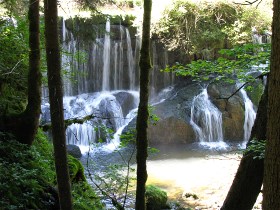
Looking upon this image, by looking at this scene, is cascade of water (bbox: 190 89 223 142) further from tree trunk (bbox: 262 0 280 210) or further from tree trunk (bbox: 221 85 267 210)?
tree trunk (bbox: 262 0 280 210)

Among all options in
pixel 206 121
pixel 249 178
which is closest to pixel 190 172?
pixel 206 121

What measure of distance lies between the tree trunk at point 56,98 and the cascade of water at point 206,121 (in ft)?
40.1

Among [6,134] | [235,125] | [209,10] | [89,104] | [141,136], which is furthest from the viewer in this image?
[209,10]

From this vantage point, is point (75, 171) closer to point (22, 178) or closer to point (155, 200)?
point (22, 178)

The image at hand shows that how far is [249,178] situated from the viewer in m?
4.64

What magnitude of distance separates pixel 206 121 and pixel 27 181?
1273 cm

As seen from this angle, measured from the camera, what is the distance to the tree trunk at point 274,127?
2.52m

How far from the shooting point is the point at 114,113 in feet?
55.5

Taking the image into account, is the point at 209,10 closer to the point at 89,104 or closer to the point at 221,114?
the point at 221,114

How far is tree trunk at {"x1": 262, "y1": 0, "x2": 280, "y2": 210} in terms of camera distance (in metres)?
2.52

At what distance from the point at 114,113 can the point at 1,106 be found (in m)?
11.3

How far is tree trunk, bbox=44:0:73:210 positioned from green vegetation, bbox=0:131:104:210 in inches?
17.4

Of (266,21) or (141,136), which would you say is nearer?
(141,136)

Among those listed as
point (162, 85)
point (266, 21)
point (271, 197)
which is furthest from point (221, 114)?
point (271, 197)
